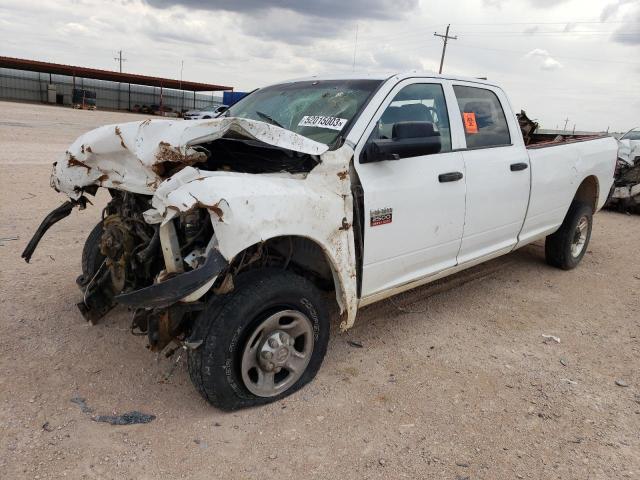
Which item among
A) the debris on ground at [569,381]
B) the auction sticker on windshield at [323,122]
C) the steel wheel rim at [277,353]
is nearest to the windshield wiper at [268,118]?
the auction sticker on windshield at [323,122]

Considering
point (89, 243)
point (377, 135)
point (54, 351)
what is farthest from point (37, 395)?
point (377, 135)

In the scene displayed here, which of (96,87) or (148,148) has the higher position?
(96,87)

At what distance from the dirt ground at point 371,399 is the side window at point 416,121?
1453 mm

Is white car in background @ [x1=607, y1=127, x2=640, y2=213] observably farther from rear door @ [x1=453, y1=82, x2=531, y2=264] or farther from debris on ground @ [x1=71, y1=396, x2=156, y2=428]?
debris on ground @ [x1=71, y1=396, x2=156, y2=428]

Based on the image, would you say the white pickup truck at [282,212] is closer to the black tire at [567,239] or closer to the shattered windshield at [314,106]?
the shattered windshield at [314,106]

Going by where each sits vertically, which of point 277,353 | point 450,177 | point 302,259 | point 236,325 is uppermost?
point 450,177

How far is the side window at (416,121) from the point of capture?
3.11 metres

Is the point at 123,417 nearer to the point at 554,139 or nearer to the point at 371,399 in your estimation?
the point at 371,399

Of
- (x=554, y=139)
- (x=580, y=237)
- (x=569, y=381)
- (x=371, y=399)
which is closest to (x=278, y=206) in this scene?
(x=371, y=399)

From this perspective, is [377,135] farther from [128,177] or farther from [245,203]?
[128,177]

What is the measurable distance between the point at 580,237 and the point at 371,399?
157 inches

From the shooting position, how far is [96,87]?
43.9m

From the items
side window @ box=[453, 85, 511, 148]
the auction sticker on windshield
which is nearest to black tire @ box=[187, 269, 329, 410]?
the auction sticker on windshield

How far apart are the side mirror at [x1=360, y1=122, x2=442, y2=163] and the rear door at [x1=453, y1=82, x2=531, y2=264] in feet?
2.69
